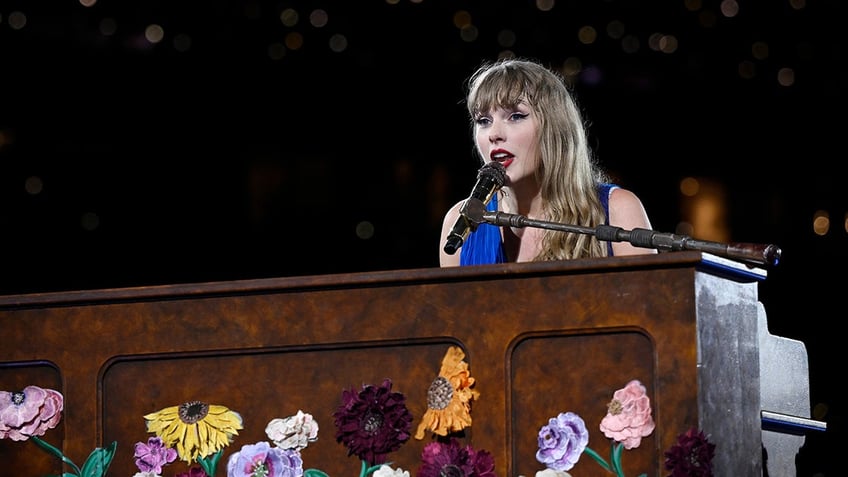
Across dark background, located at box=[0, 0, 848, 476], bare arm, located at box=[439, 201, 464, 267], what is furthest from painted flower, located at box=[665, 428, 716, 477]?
dark background, located at box=[0, 0, 848, 476]

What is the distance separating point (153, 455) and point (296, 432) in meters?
0.23

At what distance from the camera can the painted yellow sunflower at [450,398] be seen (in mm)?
1703

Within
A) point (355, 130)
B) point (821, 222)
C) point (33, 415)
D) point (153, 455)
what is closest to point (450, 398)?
point (153, 455)

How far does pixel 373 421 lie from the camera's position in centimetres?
176

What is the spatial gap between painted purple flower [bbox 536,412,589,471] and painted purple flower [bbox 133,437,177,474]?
55cm

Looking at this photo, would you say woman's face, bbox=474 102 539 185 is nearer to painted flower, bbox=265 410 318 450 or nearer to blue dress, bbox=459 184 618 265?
blue dress, bbox=459 184 618 265

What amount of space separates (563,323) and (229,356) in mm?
494

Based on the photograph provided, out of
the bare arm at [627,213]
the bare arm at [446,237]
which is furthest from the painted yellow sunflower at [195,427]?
the bare arm at [627,213]

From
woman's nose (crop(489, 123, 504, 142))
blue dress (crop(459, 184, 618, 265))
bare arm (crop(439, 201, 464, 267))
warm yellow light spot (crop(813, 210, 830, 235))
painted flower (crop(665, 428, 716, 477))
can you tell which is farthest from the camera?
warm yellow light spot (crop(813, 210, 830, 235))

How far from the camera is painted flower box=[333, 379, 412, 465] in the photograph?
1.75 metres

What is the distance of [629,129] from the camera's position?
155 inches

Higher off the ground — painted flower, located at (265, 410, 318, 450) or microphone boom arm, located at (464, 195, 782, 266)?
microphone boom arm, located at (464, 195, 782, 266)

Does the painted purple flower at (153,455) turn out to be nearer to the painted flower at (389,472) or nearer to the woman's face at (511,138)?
the painted flower at (389,472)

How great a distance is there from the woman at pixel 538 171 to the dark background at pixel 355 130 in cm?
141
